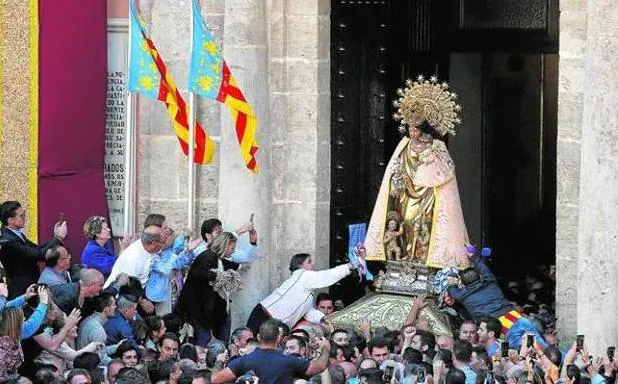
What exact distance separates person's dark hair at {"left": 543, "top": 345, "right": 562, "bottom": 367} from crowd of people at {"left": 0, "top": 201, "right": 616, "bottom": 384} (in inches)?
1.3

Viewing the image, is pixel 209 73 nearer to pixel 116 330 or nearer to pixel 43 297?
pixel 116 330

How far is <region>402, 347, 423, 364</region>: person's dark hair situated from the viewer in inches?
955

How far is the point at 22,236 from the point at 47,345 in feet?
9.44

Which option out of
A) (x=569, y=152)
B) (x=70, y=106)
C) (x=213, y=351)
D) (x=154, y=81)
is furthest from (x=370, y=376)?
(x=70, y=106)

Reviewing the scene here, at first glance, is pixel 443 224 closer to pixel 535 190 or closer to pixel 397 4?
pixel 397 4

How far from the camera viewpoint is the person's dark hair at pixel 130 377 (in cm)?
2228

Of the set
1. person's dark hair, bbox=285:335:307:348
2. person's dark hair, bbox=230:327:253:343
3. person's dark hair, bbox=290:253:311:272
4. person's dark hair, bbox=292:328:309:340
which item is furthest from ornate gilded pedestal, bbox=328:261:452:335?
person's dark hair, bbox=285:335:307:348

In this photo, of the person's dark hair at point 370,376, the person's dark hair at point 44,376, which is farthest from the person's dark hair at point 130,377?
the person's dark hair at point 370,376

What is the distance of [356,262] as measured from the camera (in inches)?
1135

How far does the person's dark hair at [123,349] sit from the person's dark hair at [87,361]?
543 millimetres

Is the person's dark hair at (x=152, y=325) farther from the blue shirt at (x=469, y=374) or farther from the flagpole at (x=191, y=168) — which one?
the blue shirt at (x=469, y=374)

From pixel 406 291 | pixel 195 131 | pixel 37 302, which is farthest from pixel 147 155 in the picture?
pixel 37 302

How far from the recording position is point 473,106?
33188mm

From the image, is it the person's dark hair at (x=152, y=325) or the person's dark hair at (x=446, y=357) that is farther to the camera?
the person's dark hair at (x=152, y=325)
